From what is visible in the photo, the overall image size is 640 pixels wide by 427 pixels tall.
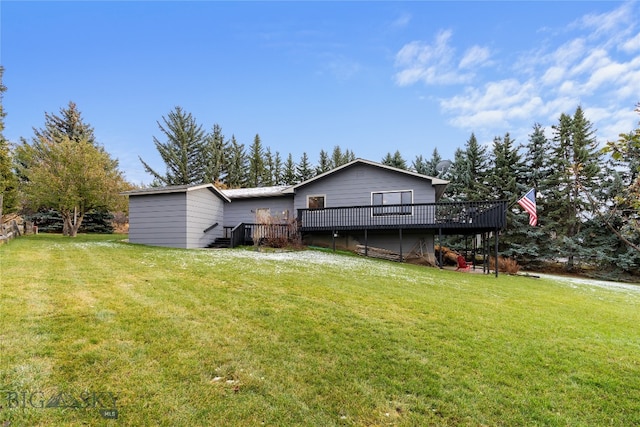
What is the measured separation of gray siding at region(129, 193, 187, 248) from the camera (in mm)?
15062

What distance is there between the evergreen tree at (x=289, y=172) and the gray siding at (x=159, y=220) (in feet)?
86.0

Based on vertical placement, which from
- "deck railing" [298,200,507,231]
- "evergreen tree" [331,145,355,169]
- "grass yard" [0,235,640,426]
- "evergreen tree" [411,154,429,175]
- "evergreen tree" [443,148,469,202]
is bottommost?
"grass yard" [0,235,640,426]

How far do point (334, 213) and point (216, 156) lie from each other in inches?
921

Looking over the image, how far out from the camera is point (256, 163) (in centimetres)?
3916

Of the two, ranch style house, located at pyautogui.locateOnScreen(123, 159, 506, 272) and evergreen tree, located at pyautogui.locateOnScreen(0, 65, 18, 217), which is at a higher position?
evergreen tree, located at pyautogui.locateOnScreen(0, 65, 18, 217)

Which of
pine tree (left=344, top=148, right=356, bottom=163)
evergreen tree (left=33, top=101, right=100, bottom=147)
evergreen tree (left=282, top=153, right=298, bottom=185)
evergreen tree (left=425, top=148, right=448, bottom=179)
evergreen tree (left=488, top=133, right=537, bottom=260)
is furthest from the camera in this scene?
pine tree (left=344, top=148, right=356, bottom=163)

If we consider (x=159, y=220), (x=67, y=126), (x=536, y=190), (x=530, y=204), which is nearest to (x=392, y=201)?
(x=530, y=204)

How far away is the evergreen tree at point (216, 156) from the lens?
115 feet

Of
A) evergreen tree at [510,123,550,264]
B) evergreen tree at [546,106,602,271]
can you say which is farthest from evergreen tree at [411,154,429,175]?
evergreen tree at [546,106,602,271]

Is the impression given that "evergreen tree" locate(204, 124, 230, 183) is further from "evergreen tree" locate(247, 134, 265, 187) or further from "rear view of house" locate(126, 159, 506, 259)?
"rear view of house" locate(126, 159, 506, 259)

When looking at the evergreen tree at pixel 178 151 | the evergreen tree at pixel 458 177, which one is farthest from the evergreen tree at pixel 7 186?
the evergreen tree at pixel 458 177

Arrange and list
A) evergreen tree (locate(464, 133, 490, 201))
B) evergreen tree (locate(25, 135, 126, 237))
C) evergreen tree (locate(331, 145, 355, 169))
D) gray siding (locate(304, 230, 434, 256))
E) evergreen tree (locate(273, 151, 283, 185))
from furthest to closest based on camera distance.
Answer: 1. evergreen tree (locate(273, 151, 283, 185))
2. evergreen tree (locate(331, 145, 355, 169))
3. evergreen tree (locate(464, 133, 490, 201))
4. gray siding (locate(304, 230, 434, 256))
5. evergreen tree (locate(25, 135, 126, 237))

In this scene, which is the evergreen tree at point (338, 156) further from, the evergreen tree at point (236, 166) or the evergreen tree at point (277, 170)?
the evergreen tree at point (236, 166)

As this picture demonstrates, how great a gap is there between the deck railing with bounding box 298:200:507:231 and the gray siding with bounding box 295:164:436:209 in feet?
3.01
